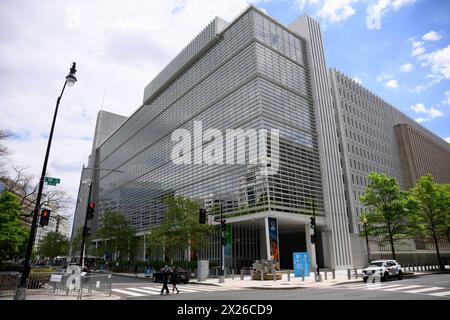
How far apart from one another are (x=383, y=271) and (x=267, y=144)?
20302 mm

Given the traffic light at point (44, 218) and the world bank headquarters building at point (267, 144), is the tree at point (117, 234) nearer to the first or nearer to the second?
the world bank headquarters building at point (267, 144)

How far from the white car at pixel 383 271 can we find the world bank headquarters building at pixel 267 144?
6138 millimetres

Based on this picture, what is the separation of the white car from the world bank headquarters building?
614cm

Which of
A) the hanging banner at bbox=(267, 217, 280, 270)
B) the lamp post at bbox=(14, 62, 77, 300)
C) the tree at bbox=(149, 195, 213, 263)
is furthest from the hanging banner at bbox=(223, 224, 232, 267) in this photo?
the lamp post at bbox=(14, 62, 77, 300)

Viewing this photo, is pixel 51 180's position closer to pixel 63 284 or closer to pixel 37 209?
pixel 37 209

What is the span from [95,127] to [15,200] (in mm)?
109688

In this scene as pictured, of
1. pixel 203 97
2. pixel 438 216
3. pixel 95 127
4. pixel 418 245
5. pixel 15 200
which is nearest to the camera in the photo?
pixel 15 200

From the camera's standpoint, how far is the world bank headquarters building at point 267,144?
3978cm

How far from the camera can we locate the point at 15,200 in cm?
2092

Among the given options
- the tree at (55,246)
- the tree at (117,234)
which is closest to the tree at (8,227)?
the tree at (117,234)

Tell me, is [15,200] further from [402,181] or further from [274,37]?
[402,181]

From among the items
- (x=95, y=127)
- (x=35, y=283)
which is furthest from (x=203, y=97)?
(x=95, y=127)

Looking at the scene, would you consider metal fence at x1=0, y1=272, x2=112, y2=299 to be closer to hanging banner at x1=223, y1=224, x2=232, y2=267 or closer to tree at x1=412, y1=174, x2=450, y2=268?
hanging banner at x1=223, y1=224, x2=232, y2=267

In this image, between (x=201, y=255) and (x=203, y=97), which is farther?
(x=203, y=97)
